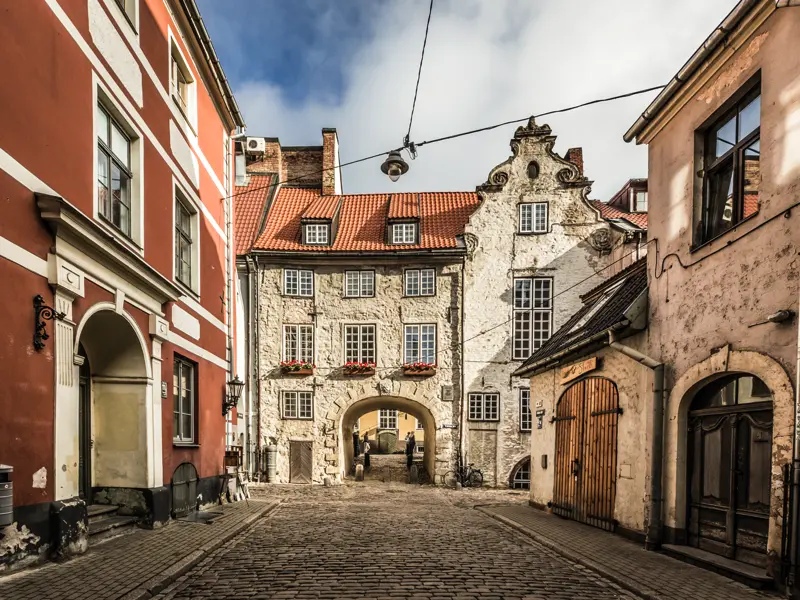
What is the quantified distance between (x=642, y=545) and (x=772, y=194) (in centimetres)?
517

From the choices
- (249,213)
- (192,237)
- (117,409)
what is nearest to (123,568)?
(117,409)

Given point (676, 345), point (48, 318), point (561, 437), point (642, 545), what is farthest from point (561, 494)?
point (48, 318)

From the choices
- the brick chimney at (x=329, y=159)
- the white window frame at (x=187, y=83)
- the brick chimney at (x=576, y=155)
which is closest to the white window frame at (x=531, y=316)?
the brick chimney at (x=576, y=155)

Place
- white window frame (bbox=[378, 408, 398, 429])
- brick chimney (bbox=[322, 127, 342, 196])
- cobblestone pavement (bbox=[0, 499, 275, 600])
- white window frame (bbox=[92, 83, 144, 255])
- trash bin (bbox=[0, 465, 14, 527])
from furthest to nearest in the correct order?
1. white window frame (bbox=[378, 408, 398, 429])
2. brick chimney (bbox=[322, 127, 342, 196])
3. white window frame (bbox=[92, 83, 144, 255])
4. trash bin (bbox=[0, 465, 14, 527])
5. cobblestone pavement (bbox=[0, 499, 275, 600])

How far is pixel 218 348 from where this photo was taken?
1462 cm

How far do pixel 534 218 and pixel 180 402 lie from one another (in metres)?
16.1

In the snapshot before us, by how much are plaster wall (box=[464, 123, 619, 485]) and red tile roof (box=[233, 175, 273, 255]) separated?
8623mm

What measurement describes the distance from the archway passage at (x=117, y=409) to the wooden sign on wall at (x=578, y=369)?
24.5 ft

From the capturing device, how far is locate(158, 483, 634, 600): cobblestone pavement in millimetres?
6332

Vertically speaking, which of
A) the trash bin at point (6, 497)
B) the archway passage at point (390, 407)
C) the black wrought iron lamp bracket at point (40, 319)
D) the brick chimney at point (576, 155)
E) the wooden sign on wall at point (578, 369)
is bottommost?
the archway passage at point (390, 407)

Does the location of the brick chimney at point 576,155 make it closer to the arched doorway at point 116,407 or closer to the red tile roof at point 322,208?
the red tile roof at point 322,208

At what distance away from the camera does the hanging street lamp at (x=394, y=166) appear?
12.5 metres

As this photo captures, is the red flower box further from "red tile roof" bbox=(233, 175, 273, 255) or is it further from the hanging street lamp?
the hanging street lamp

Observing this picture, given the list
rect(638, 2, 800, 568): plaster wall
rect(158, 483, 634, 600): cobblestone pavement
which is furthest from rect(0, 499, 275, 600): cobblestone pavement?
rect(638, 2, 800, 568): plaster wall
